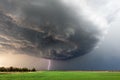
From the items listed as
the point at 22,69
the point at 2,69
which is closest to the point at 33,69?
the point at 22,69

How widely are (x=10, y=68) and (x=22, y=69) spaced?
430 inches

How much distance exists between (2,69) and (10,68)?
9.57 m

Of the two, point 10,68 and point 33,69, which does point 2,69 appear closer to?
point 10,68

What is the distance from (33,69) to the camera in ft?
612

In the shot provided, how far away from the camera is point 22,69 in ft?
572

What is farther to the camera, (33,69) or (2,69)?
(33,69)

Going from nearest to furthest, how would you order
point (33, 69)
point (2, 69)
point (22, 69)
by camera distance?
1. point (2, 69)
2. point (22, 69)
3. point (33, 69)

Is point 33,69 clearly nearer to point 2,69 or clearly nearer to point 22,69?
point 22,69

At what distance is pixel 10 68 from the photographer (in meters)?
170

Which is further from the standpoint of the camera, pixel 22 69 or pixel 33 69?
pixel 33 69

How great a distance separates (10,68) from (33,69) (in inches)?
986

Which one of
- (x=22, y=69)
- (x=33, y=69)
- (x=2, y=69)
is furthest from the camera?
(x=33, y=69)

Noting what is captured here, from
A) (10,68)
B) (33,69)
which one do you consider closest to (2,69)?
(10,68)
